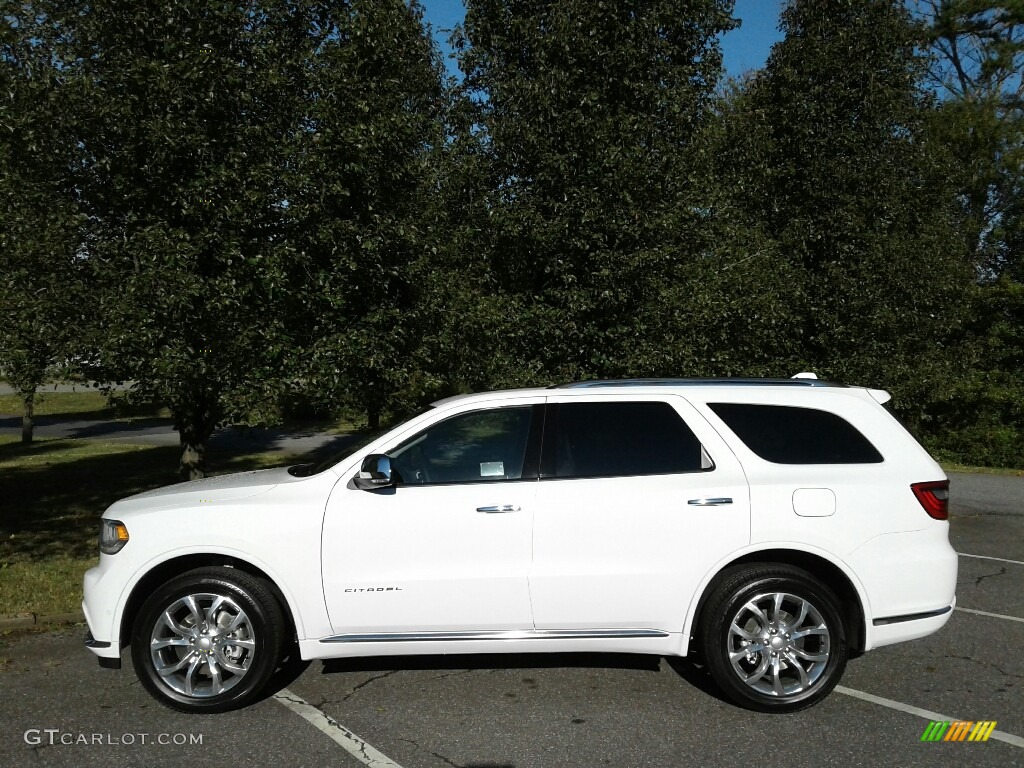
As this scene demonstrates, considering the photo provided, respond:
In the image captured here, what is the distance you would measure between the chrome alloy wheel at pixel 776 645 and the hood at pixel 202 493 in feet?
8.55

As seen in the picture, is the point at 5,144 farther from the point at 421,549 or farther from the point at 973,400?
the point at 973,400

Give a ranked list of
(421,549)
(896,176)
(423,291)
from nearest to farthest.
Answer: (421,549) → (423,291) → (896,176)

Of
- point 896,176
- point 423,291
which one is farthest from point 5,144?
point 896,176

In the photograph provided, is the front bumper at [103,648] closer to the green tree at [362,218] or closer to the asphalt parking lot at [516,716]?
the asphalt parking lot at [516,716]

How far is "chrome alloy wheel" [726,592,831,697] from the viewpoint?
4512mm

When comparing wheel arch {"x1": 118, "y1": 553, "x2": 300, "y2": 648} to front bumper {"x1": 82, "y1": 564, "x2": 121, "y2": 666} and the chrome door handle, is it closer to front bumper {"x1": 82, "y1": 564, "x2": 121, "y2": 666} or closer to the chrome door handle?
front bumper {"x1": 82, "y1": 564, "x2": 121, "y2": 666}

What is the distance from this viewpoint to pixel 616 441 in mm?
4766

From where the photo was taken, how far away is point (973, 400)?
16781 millimetres

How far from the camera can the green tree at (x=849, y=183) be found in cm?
1236

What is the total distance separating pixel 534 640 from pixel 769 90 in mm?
11254

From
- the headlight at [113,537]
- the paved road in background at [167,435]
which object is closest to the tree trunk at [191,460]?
the headlight at [113,537]

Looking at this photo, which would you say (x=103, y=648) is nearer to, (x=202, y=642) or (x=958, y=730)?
(x=202, y=642)

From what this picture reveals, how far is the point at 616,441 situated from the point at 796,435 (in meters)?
1.03

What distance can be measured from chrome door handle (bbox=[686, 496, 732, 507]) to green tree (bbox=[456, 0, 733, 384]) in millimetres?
4477
